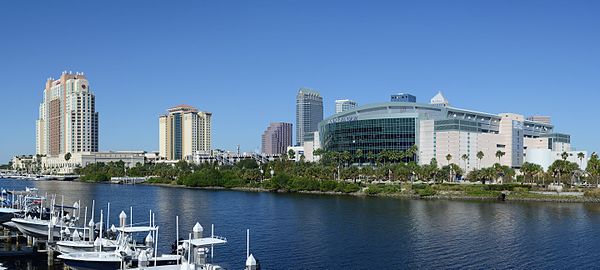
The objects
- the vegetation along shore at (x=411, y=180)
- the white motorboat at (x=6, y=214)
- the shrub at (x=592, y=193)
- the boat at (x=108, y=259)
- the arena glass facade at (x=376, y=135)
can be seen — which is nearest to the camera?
the boat at (x=108, y=259)

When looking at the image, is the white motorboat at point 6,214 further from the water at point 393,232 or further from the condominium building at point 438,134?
the condominium building at point 438,134

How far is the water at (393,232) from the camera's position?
5381 cm

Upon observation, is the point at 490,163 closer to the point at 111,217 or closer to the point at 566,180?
the point at 566,180

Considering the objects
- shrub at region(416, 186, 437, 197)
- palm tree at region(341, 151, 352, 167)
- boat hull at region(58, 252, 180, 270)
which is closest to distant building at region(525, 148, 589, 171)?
palm tree at region(341, 151, 352, 167)

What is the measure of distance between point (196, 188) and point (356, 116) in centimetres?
5379

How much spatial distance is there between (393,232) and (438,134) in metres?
105

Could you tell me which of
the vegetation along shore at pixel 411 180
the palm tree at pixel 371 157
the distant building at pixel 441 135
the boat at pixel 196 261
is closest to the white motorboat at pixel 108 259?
the boat at pixel 196 261

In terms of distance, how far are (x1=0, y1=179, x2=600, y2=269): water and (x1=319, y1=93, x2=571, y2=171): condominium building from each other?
59.7m

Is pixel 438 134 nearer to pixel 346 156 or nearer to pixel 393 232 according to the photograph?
pixel 346 156

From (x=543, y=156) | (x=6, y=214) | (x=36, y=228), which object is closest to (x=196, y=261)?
(x=36, y=228)

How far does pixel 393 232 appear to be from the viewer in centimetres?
7038

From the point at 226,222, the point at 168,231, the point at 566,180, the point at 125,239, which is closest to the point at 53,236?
the point at 125,239

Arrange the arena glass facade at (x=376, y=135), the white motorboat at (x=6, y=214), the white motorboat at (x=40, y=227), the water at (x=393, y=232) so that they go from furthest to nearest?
the arena glass facade at (x=376, y=135) < the white motorboat at (x=6, y=214) < the white motorboat at (x=40, y=227) < the water at (x=393, y=232)

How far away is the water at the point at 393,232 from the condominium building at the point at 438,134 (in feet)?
196
